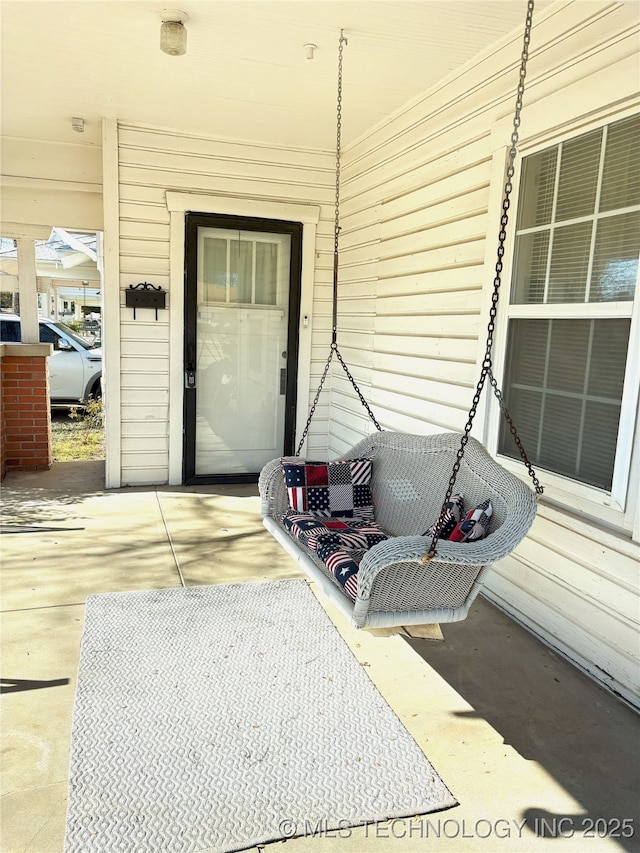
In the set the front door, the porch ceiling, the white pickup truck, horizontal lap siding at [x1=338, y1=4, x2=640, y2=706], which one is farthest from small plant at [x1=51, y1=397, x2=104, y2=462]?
the porch ceiling

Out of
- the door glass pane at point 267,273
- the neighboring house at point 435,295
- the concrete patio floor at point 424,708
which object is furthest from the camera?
the door glass pane at point 267,273

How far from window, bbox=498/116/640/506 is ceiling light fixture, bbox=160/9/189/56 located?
1.82m

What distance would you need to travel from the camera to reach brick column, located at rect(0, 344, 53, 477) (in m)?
5.70

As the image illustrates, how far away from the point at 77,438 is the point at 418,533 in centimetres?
546

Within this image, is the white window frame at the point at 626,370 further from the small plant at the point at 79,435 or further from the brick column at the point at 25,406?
the small plant at the point at 79,435

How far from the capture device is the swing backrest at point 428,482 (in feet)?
7.84

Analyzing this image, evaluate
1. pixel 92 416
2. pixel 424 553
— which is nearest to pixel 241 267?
pixel 92 416

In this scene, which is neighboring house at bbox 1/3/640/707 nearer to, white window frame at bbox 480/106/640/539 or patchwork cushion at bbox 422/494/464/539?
white window frame at bbox 480/106/640/539

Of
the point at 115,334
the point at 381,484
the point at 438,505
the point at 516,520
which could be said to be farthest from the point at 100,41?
the point at 516,520

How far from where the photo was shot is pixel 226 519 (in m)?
4.51

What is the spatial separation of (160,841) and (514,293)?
2.66 m

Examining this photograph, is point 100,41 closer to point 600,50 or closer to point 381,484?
point 600,50

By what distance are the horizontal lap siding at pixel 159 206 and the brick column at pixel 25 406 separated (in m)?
1.14

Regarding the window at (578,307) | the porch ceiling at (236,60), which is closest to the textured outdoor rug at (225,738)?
the window at (578,307)
